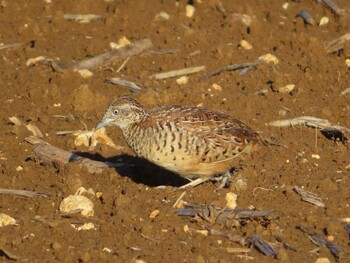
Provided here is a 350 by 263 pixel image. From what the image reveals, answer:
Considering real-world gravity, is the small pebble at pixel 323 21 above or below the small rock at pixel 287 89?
below

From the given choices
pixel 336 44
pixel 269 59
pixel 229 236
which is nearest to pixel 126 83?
pixel 269 59

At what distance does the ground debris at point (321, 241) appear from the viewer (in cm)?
855

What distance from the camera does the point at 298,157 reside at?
10.5 metres

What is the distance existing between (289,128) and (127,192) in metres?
2.61

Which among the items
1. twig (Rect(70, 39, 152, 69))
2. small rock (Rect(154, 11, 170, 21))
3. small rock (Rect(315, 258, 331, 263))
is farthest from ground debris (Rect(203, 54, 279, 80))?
small rock (Rect(315, 258, 331, 263))

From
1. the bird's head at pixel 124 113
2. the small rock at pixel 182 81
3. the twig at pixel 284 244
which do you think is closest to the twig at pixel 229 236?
the twig at pixel 284 244

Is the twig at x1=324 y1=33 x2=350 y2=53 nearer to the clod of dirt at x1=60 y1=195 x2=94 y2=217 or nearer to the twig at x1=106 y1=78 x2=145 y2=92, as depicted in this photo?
the twig at x1=106 y1=78 x2=145 y2=92

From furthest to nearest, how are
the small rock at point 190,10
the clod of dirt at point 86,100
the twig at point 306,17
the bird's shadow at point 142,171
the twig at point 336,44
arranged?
1. the small rock at point 190,10
2. the twig at point 306,17
3. the twig at point 336,44
4. the clod of dirt at point 86,100
5. the bird's shadow at point 142,171

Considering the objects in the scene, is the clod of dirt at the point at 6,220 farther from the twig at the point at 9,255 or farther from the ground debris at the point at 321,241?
the ground debris at the point at 321,241

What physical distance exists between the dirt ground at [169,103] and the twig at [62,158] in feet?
0.28

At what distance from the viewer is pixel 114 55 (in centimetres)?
1329

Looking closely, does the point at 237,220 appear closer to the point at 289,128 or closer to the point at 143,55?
the point at 289,128

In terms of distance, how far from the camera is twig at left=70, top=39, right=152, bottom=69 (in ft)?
42.8

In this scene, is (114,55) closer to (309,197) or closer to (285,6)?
(285,6)
